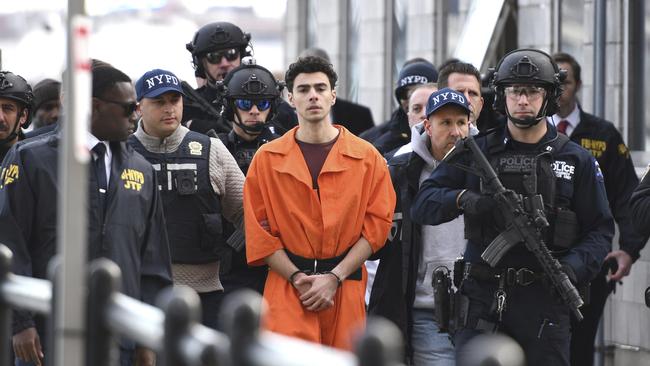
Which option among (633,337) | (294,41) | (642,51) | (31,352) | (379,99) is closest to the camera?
(31,352)

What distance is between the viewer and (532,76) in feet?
28.5

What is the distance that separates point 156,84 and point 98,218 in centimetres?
174

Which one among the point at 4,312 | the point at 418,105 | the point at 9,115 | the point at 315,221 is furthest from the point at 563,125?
the point at 4,312

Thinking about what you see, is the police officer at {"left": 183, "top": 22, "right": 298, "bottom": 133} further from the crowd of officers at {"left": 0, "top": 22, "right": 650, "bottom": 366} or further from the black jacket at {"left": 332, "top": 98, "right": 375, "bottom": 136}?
the black jacket at {"left": 332, "top": 98, "right": 375, "bottom": 136}

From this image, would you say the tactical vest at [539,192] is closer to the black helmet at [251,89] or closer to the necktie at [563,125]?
the black helmet at [251,89]

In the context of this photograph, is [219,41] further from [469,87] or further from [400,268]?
[400,268]

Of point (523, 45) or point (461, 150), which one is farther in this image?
point (523, 45)

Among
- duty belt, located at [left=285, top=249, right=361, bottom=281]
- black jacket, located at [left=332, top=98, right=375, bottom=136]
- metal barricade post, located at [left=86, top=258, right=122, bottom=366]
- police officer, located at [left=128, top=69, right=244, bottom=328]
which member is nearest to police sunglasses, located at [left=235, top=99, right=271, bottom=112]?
police officer, located at [left=128, top=69, right=244, bottom=328]

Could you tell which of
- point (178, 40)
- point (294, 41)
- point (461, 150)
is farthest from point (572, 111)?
point (178, 40)

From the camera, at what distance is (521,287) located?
8.44m

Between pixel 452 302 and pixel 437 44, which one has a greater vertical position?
pixel 437 44

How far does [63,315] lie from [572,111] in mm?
6633

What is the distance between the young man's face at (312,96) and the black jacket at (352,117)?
208 inches

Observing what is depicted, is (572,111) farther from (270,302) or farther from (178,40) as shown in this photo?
(178,40)
